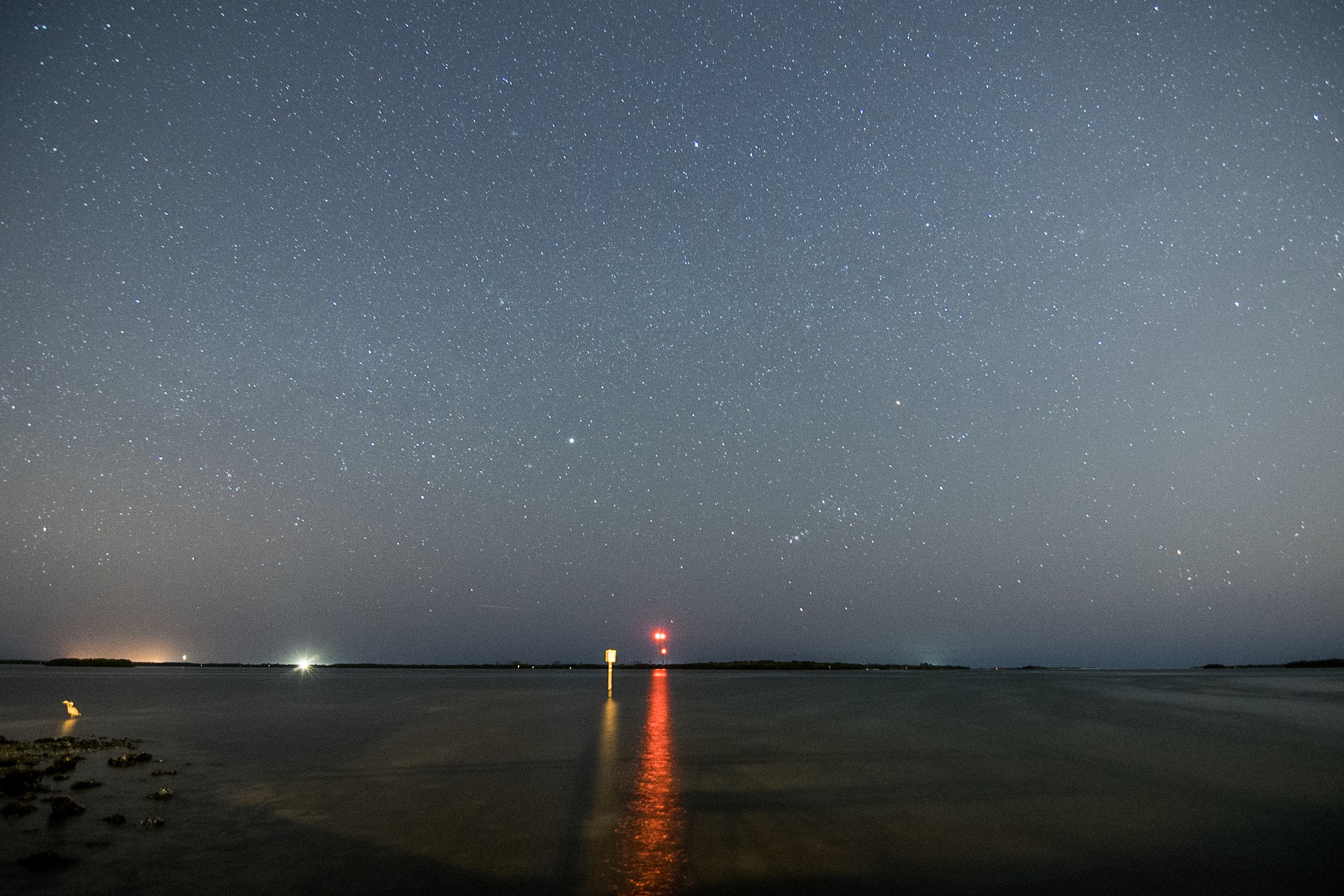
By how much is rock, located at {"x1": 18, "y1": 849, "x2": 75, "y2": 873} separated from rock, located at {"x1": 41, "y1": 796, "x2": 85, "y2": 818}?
259 centimetres

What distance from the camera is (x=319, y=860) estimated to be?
10.8 metres

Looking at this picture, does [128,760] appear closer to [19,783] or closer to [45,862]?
[19,783]

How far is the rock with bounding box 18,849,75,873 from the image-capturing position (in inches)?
392

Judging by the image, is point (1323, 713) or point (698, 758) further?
point (1323, 713)

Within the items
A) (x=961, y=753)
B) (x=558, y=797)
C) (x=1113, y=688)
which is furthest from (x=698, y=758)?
(x=1113, y=688)

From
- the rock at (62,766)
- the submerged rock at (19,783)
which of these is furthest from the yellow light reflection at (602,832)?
the rock at (62,766)

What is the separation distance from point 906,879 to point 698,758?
10857 mm

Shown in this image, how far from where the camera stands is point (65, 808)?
1270 centimetres

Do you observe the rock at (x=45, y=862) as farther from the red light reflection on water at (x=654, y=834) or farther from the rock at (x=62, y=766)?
the red light reflection on water at (x=654, y=834)

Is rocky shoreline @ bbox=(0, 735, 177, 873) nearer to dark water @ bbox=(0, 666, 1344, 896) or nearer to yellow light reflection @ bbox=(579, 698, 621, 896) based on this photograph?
dark water @ bbox=(0, 666, 1344, 896)

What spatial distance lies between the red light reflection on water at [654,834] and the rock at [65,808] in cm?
959

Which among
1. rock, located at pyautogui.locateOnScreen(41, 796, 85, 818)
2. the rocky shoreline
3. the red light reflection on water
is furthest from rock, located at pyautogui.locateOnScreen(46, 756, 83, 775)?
the red light reflection on water

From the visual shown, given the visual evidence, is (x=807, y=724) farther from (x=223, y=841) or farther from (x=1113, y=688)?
(x=1113, y=688)

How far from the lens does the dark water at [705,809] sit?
399 inches
